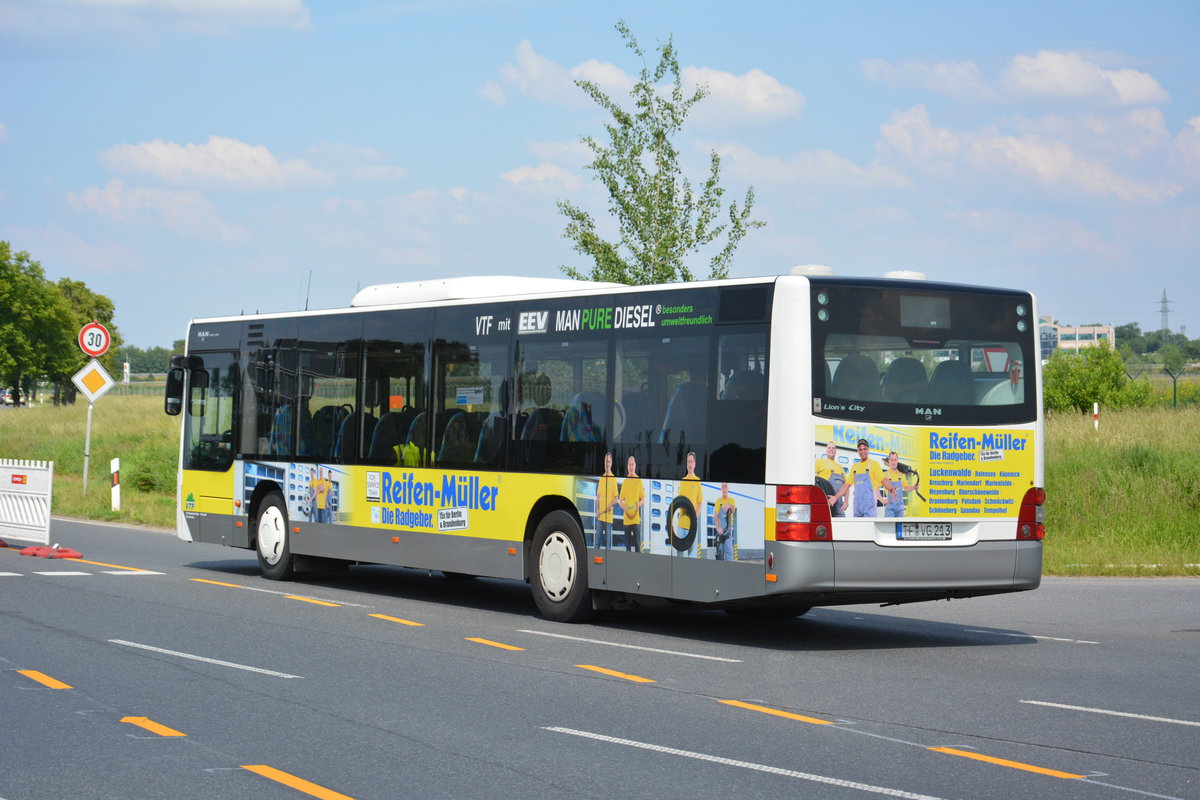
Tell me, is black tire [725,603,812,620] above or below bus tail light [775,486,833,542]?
below

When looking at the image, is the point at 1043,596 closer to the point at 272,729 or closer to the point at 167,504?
the point at 272,729

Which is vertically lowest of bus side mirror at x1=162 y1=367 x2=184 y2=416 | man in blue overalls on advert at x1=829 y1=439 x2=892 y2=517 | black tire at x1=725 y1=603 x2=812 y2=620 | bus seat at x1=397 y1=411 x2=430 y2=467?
black tire at x1=725 y1=603 x2=812 y2=620

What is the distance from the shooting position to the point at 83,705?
8844 millimetres

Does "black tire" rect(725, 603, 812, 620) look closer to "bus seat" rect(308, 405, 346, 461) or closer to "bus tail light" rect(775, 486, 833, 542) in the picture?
"bus tail light" rect(775, 486, 833, 542)

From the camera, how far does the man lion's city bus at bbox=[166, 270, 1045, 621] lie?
1146cm

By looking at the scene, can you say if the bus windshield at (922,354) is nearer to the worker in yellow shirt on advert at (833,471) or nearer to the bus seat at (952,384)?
the bus seat at (952,384)

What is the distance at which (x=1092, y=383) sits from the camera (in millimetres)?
54875

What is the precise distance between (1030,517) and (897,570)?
5.00ft

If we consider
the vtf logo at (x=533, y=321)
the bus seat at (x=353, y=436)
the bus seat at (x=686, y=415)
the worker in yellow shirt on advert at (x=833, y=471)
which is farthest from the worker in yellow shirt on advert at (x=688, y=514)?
the bus seat at (x=353, y=436)

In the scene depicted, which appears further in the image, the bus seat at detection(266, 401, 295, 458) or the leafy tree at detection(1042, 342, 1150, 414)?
the leafy tree at detection(1042, 342, 1150, 414)

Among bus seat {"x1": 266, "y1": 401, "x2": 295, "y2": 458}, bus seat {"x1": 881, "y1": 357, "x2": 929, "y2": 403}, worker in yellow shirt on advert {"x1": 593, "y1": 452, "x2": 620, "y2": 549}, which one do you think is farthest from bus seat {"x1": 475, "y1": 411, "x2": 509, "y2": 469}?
bus seat {"x1": 881, "y1": 357, "x2": 929, "y2": 403}

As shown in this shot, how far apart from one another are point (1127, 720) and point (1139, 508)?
1600 cm

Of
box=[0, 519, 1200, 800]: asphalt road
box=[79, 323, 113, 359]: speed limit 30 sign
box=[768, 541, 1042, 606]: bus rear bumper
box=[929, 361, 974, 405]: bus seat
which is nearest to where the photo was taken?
box=[0, 519, 1200, 800]: asphalt road

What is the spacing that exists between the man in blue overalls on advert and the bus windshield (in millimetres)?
330
